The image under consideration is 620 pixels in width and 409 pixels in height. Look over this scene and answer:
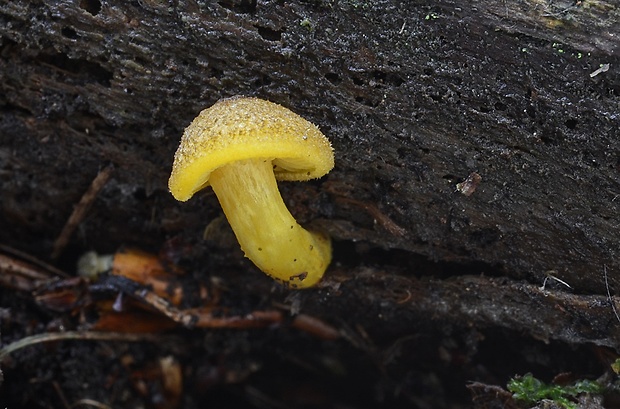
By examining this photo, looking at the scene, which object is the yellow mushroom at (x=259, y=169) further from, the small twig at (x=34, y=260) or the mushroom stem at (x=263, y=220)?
the small twig at (x=34, y=260)

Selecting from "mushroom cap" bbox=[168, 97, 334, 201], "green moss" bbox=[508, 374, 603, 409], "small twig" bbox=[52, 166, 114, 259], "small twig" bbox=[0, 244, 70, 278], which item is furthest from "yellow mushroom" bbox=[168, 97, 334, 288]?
"small twig" bbox=[0, 244, 70, 278]

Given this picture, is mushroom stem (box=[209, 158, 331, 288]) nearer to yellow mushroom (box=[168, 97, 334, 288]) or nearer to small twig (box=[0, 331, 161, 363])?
yellow mushroom (box=[168, 97, 334, 288])

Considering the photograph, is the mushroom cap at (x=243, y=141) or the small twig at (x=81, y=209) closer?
the mushroom cap at (x=243, y=141)

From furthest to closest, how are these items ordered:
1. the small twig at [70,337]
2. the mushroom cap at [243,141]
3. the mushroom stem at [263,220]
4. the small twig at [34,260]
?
the small twig at [34,260] → the small twig at [70,337] → the mushroom stem at [263,220] → the mushroom cap at [243,141]

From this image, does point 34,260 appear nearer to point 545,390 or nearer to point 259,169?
point 259,169

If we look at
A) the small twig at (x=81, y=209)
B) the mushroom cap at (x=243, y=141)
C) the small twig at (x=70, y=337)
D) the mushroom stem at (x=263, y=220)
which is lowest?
the small twig at (x=70, y=337)

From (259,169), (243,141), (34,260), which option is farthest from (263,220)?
(34,260)

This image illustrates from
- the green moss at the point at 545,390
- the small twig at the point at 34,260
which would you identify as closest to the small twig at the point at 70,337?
the small twig at the point at 34,260

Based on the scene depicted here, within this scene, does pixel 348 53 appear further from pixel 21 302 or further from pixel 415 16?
pixel 21 302
